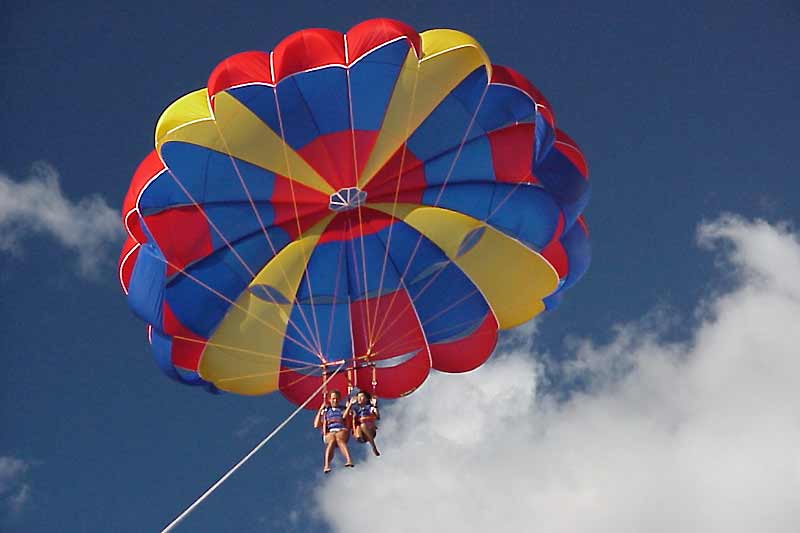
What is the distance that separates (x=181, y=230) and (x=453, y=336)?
3.72 m

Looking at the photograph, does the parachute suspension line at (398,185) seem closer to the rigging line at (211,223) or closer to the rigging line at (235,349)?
the rigging line at (235,349)

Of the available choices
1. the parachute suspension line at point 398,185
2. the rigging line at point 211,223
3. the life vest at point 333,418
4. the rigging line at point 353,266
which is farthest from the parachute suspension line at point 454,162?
the life vest at point 333,418

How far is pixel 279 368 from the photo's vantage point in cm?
1384

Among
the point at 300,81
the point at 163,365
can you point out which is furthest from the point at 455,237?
the point at 163,365

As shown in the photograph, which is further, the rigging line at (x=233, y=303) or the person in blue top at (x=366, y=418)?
the rigging line at (x=233, y=303)

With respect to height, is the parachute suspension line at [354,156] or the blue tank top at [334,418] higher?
the parachute suspension line at [354,156]

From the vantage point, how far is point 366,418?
40.3 feet

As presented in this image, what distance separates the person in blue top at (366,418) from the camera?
1220 centimetres

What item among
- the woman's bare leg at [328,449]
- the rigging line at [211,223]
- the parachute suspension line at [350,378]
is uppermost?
the rigging line at [211,223]

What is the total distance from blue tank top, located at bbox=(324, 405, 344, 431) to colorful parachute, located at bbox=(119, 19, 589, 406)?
3.83 feet

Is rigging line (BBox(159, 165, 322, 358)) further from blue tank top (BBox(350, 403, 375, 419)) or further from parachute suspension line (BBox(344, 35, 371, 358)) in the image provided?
blue tank top (BBox(350, 403, 375, 419))

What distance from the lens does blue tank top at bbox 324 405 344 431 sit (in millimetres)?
12156

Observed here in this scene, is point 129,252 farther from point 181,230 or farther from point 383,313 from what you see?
point 383,313

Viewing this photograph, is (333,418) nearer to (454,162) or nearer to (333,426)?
(333,426)
